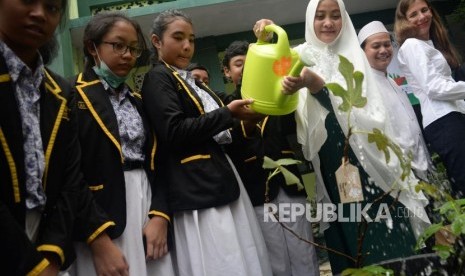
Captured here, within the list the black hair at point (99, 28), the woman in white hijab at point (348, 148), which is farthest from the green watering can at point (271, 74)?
the black hair at point (99, 28)

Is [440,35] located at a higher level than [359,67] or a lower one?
higher

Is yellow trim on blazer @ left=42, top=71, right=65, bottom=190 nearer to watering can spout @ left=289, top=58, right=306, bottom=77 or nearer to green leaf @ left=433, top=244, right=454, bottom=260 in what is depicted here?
watering can spout @ left=289, top=58, right=306, bottom=77

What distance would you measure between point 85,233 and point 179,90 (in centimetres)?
65

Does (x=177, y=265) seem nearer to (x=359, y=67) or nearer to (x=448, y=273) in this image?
(x=448, y=273)

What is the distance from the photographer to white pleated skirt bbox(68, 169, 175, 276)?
1335 millimetres

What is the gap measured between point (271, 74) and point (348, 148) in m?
0.44

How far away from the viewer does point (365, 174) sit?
5.98 ft

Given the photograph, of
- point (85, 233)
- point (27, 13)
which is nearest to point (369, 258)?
point (85, 233)

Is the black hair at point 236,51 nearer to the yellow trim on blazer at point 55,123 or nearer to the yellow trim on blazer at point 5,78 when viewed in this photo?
the yellow trim on blazer at point 55,123

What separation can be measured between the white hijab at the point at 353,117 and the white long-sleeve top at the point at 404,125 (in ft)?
0.23

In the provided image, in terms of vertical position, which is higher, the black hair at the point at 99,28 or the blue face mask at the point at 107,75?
the black hair at the point at 99,28

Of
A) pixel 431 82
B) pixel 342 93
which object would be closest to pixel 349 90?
pixel 342 93

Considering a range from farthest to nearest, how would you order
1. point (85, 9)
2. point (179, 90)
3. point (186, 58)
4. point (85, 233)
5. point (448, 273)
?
point (85, 9)
point (186, 58)
point (179, 90)
point (85, 233)
point (448, 273)

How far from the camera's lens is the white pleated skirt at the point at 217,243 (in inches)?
57.9
